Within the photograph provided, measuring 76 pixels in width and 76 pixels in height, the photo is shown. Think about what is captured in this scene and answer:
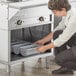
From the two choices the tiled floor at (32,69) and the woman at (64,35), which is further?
the tiled floor at (32,69)

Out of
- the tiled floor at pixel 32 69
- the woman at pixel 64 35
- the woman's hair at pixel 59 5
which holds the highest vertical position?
the woman's hair at pixel 59 5

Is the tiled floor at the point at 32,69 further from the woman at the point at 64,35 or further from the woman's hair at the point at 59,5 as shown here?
the woman's hair at the point at 59,5

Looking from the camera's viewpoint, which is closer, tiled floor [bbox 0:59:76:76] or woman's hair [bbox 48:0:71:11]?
woman's hair [bbox 48:0:71:11]

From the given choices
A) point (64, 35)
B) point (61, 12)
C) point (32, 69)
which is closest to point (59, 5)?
point (61, 12)

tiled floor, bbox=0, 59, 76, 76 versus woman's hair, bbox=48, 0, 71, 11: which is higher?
woman's hair, bbox=48, 0, 71, 11

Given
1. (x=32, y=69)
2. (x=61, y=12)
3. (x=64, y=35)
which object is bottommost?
(x=32, y=69)

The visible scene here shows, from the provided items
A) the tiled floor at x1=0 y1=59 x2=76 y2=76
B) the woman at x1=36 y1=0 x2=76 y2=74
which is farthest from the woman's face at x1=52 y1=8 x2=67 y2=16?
the tiled floor at x1=0 y1=59 x2=76 y2=76

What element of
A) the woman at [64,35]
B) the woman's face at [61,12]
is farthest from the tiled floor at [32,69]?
the woman's face at [61,12]

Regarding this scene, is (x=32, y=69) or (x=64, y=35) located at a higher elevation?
(x=64, y=35)

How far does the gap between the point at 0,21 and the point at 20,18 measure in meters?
0.19

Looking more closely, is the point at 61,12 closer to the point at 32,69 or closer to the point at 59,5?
the point at 59,5

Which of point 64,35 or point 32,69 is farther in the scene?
point 32,69

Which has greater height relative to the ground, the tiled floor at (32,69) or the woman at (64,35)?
the woman at (64,35)

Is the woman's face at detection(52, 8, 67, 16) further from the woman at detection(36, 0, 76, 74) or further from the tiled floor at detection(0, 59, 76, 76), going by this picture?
the tiled floor at detection(0, 59, 76, 76)
